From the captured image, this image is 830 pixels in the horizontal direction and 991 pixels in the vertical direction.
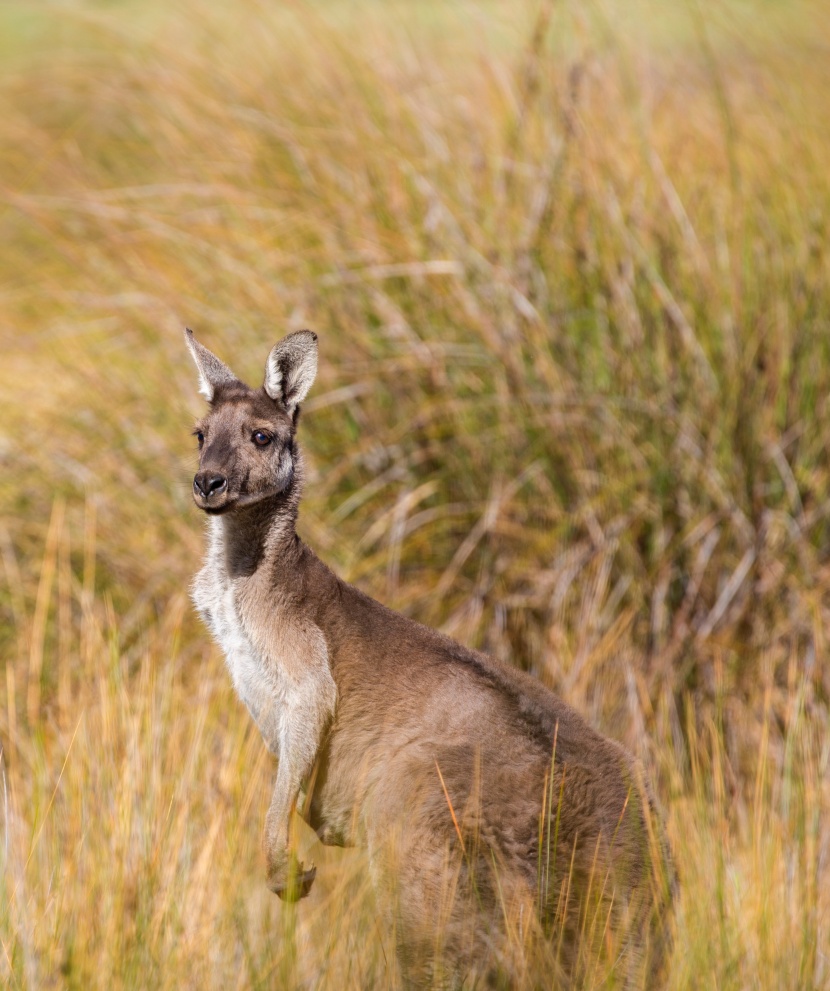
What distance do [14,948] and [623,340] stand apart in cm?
306

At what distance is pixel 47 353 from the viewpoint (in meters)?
5.83

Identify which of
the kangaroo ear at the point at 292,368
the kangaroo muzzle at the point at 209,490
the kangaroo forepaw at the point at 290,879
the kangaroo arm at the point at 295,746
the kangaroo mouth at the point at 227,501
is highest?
the kangaroo ear at the point at 292,368

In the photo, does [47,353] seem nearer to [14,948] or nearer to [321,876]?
[321,876]

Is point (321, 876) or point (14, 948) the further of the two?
point (321, 876)

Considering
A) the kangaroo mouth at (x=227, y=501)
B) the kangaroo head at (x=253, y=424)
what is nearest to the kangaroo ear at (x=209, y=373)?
the kangaroo head at (x=253, y=424)

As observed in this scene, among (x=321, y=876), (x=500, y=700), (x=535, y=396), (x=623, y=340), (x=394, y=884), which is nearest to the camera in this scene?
(x=394, y=884)

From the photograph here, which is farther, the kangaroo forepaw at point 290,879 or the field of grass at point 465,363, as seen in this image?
the field of grass at point 465,363

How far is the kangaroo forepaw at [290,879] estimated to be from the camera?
8.04ft

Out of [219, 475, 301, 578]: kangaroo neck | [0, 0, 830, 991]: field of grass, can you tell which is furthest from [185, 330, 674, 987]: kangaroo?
[0, 0, 830, 991]: field of grass

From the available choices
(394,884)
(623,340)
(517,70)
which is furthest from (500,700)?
(517,70)

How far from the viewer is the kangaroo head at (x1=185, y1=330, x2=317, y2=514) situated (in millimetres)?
2611

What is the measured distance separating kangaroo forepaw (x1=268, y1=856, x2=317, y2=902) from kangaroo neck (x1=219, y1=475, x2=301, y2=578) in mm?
635

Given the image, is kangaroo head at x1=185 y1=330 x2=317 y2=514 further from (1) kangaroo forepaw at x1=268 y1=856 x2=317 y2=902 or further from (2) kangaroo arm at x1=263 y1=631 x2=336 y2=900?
(1) kangaroo forepaw at x1=268 y1=856 x2=317 y2=902

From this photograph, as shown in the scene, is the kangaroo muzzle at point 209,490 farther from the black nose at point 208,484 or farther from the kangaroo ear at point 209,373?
the kangaroo ear at point 209,373
